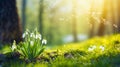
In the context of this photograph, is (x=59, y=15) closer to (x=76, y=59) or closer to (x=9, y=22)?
(x=9, y=22)

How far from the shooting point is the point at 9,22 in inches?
455

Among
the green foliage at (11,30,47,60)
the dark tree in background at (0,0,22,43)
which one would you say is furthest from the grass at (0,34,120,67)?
the dark tree in background at (0,0,22,43)

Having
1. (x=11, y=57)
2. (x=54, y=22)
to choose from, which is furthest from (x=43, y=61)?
(x=54, y=22)

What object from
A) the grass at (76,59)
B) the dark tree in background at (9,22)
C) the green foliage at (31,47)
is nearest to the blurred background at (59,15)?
the dark tree in background at (9,22)

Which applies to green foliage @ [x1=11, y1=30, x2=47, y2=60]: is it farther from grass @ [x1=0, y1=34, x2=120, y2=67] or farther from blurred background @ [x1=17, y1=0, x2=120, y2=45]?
blurred background @ [x1=17, y1=0, x2=120, y2=45]

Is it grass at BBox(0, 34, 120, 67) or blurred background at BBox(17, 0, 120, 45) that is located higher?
grass at BBox(0, 34, 120, 67)

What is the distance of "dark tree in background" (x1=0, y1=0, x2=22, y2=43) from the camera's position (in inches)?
444

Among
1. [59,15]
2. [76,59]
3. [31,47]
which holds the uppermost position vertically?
[31,47]

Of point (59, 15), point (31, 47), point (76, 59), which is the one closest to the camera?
point (76, 59)

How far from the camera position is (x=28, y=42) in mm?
7938

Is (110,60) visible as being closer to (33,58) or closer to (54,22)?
(33,58)

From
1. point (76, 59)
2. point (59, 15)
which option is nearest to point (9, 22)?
point (76, 59)

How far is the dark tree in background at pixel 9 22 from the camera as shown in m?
11.3

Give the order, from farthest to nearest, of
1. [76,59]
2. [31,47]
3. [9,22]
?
[9,22], [31,47], [76,59]
